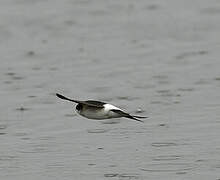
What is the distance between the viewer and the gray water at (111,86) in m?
11.6

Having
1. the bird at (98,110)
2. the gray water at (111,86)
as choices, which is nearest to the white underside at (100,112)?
the bird at (98,110)

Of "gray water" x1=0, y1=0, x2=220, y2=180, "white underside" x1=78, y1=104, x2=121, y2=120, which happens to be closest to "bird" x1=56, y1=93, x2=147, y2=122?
"white underside" x1=78, y1=104, x2=121, y2=120

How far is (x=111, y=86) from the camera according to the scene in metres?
15.5

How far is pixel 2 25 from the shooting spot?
66.0 feet

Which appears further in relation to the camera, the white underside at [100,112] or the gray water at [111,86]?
the gray water at [111,86]

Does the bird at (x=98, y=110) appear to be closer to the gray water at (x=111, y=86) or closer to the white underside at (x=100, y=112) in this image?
the white underside at (x=100, y=112)

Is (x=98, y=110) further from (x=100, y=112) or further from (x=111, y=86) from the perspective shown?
(x=111, y=86)

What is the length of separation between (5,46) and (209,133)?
6846mm

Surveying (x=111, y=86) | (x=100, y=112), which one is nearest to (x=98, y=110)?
(x=100, y=112)

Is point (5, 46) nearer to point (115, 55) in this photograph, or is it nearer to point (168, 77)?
point (115, 55)

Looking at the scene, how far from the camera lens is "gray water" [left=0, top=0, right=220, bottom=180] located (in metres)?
11.6

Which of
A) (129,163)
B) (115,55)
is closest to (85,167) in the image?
(129,163)

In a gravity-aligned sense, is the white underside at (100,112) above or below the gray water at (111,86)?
above

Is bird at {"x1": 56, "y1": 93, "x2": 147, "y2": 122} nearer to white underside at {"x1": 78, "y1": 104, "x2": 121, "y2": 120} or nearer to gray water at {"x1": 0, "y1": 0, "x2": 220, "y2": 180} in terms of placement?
Result: white underside at {"x1": 78, "y1": 104, "x2": 121, "y2": 120}
